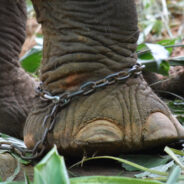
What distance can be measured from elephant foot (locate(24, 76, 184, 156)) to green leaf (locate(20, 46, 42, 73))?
1.30 metres

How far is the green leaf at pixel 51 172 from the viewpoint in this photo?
0.77 meters

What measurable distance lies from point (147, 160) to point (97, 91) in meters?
0.22

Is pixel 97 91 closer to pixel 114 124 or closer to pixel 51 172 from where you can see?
pixel 114 124

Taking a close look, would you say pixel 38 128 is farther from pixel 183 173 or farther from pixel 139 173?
pixel 183 173

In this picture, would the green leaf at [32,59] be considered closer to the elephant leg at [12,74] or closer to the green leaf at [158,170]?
the elephant leg at [12,74]

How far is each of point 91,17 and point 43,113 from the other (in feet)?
0.98

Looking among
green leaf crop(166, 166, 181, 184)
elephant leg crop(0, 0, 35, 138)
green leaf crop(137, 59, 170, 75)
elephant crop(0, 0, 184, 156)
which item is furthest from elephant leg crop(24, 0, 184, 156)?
green leaf crop(137, 59, 170, 75)

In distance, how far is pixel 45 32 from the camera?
135 cm

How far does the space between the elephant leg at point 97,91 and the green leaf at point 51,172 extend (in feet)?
1.05

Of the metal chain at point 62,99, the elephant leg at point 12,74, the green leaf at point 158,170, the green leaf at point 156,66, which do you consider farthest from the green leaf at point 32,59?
the green leaf at point 158,170

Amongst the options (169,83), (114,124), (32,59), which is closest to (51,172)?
(114,124)

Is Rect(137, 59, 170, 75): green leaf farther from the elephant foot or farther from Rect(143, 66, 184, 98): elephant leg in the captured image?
the elephant foot

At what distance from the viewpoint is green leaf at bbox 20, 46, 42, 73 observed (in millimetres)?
2510

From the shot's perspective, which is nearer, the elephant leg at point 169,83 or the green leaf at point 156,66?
the green leaf at point 156,66
